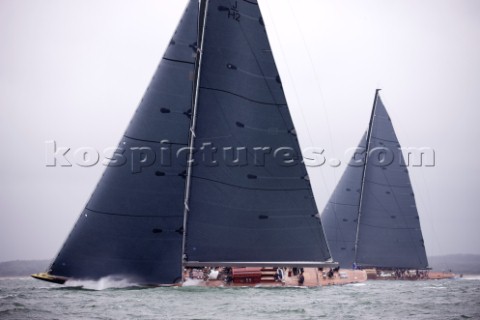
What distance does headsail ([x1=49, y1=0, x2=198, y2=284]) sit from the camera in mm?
28062

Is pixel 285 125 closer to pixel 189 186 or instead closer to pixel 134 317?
pixel 189 186

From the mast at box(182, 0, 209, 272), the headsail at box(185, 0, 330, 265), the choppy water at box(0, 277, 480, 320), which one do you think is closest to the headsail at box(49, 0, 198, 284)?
the mast at box(182, 0, 209, 272)

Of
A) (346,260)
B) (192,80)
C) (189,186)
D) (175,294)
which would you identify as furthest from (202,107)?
(346,260)

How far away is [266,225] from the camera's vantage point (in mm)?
31281

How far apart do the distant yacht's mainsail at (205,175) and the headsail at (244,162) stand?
0.16ft

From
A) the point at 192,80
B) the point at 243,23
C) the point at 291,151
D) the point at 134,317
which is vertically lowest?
the point at 134,317

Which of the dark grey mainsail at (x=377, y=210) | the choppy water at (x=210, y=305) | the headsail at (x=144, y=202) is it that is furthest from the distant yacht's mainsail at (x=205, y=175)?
the dark grey mainsail at (x=377, y=210)

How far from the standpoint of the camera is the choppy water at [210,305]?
2306 cm

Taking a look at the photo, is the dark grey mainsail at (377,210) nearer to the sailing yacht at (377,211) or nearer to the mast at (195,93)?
the sailing yacht at (377,211)

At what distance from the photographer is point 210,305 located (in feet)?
83.5

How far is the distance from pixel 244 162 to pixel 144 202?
544 centimetres

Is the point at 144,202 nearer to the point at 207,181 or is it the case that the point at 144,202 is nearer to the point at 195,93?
the point at 207,181

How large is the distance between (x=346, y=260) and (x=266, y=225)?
33.2 meters

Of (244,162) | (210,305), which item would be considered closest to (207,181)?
(244,162)
